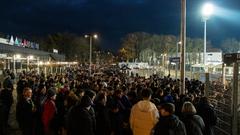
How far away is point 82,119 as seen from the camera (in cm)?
804

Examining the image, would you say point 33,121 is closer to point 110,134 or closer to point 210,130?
point 110,134

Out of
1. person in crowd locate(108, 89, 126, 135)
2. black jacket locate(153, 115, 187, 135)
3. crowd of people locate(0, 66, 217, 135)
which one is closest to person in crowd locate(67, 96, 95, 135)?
crowd of people locate(0, 66, 217, 135)

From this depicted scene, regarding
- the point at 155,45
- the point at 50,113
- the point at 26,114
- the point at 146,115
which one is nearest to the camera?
the point at 146,115

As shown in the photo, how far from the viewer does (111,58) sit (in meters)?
186

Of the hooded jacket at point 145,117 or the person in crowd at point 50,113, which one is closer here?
the hooded jacket at point 145,117

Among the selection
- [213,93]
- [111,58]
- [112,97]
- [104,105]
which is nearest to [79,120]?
[104,105]

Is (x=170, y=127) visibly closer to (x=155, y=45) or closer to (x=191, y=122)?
(x=191, y=122)

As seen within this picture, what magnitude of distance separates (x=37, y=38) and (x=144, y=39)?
116ft

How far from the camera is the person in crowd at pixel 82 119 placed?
8.05 metres

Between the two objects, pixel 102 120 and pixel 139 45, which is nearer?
pixel 102 120

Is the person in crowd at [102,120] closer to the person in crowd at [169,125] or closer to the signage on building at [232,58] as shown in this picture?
the person in crowd at [169,125]

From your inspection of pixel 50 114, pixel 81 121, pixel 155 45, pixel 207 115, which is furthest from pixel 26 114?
pixel 155 45

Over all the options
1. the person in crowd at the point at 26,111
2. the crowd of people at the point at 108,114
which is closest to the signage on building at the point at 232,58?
the crowd of people at the point at 108,114

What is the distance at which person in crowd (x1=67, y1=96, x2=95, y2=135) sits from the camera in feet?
26.4
